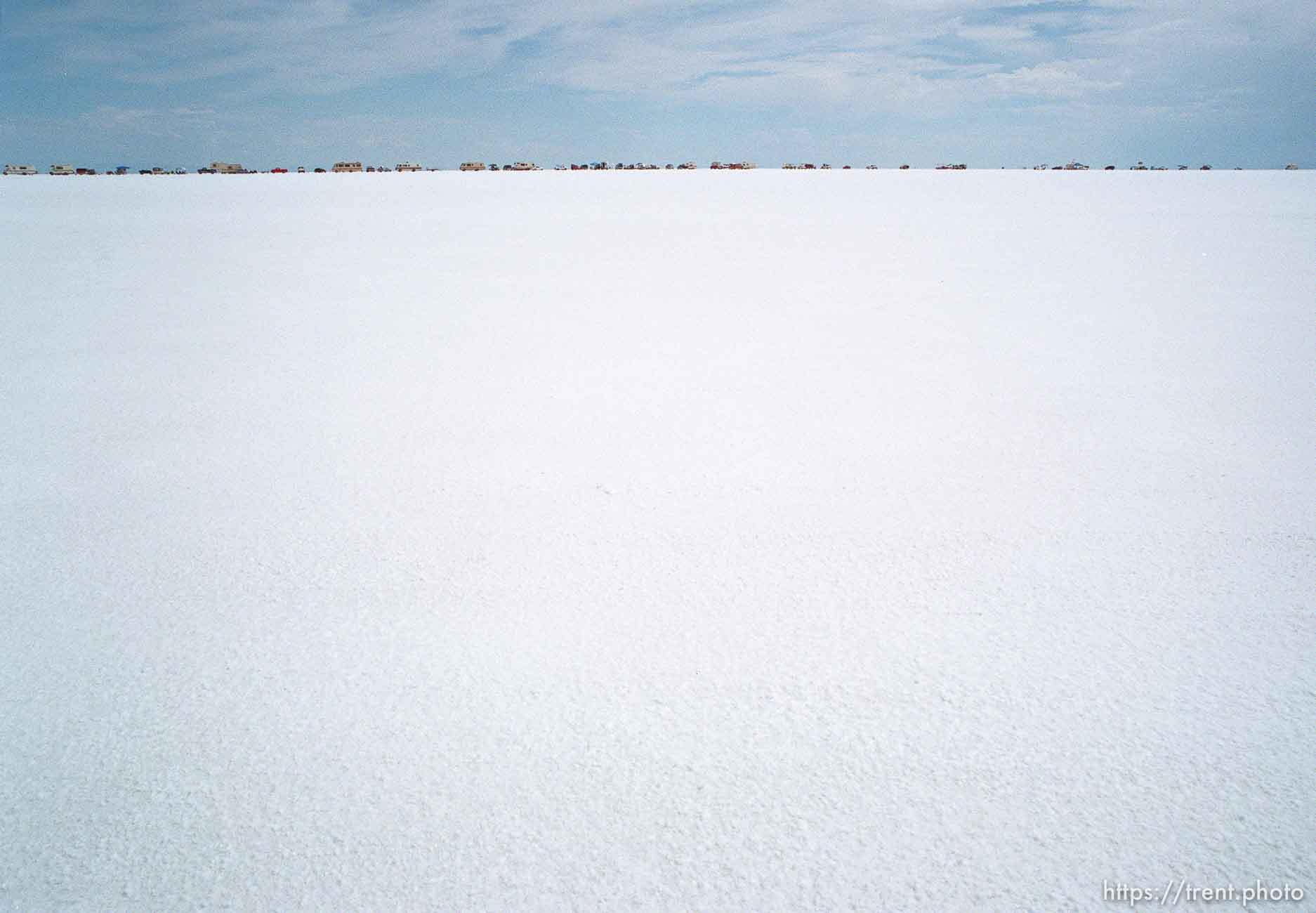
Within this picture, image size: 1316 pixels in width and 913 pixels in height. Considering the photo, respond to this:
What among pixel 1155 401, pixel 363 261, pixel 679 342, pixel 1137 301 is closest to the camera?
pixel 1155 401

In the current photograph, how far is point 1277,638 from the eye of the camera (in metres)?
1.92

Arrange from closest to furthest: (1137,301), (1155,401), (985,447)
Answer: (985,447) < (1155,401) < (1137,301)

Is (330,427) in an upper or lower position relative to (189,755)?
upper

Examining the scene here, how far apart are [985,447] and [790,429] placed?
0.79m

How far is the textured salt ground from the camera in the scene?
1.35 meters

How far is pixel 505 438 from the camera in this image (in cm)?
334

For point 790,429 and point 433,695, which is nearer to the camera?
point 433,695

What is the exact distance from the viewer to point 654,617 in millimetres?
2021

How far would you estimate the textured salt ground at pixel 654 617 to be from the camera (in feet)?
4.44

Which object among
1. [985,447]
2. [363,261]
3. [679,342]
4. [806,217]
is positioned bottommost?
[985,447]

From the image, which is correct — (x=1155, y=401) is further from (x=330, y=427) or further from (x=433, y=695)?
(x=330, y=427)

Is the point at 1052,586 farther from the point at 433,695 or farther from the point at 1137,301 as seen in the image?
the point at 1137,301

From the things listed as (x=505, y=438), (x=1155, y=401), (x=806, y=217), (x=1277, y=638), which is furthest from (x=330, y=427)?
(x=806, y=217)

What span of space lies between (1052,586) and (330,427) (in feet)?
9.54
